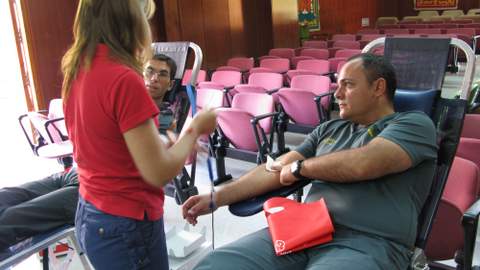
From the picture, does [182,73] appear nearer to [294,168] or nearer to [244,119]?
[244,119]

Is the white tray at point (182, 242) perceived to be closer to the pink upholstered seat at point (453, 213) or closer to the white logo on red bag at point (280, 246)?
the white logo on red bag at point (280, 246)

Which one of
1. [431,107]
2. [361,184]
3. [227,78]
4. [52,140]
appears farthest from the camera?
[227,78]

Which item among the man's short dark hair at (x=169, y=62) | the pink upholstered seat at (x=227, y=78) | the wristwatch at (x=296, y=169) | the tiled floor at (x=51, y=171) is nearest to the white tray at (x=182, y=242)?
the tiled floor at (x=51, y=171)

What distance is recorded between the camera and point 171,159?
45.4 inches

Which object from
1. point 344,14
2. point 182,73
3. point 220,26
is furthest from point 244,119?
point 344,14

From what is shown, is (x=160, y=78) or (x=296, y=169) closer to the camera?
(x=296, y=169)

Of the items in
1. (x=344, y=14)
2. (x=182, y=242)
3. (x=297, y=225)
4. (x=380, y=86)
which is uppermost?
(x=344, y=14)

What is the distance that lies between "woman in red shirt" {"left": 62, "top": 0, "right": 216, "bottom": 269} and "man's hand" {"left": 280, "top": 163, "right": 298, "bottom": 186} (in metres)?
0.68

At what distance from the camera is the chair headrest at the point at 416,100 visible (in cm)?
200

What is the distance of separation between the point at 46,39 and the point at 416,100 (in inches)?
196

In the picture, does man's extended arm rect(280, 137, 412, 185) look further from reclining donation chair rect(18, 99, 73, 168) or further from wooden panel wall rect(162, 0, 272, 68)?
wooden panel wall rect(162, 0, 272, 68)

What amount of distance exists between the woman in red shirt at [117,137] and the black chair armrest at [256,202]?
53 cm

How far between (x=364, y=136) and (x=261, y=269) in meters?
0.70

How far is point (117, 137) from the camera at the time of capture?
3.79 feet
